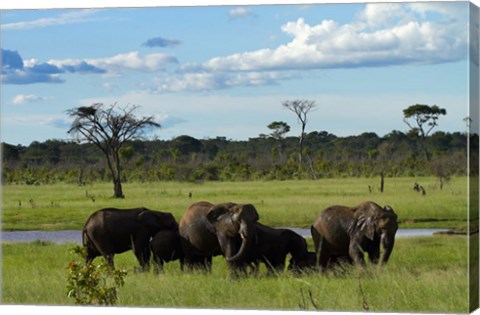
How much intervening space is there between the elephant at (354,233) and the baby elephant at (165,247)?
1.97 metres

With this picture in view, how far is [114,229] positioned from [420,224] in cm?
420

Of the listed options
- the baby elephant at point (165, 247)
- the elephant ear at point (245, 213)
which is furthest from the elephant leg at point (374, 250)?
the baby elephant at point (165, 247)

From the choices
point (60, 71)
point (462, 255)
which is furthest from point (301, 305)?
point (60, 71)

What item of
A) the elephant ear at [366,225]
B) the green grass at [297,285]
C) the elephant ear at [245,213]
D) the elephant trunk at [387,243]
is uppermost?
the elephant ear at [245,213]

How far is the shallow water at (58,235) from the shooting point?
20578 millimetres

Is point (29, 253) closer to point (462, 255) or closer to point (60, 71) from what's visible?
point (60, 71)

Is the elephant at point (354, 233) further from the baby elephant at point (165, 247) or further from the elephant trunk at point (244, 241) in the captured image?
the baby elephant at point (165, 247)

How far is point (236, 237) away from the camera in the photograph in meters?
20.0

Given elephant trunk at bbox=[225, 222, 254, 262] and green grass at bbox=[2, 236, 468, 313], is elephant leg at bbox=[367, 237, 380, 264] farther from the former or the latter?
elephant trunk at bbox=[225, 222, 254, 262]

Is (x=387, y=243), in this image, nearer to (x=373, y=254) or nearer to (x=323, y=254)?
(x=373, y=254)

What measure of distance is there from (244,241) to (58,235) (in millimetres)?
3274

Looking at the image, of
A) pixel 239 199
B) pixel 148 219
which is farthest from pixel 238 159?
pixel 148 219

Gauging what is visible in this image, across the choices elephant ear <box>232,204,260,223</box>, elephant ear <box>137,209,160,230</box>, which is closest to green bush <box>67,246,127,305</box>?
elephant ear <box>137,209,160,230</box>

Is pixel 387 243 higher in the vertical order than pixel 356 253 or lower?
higher
